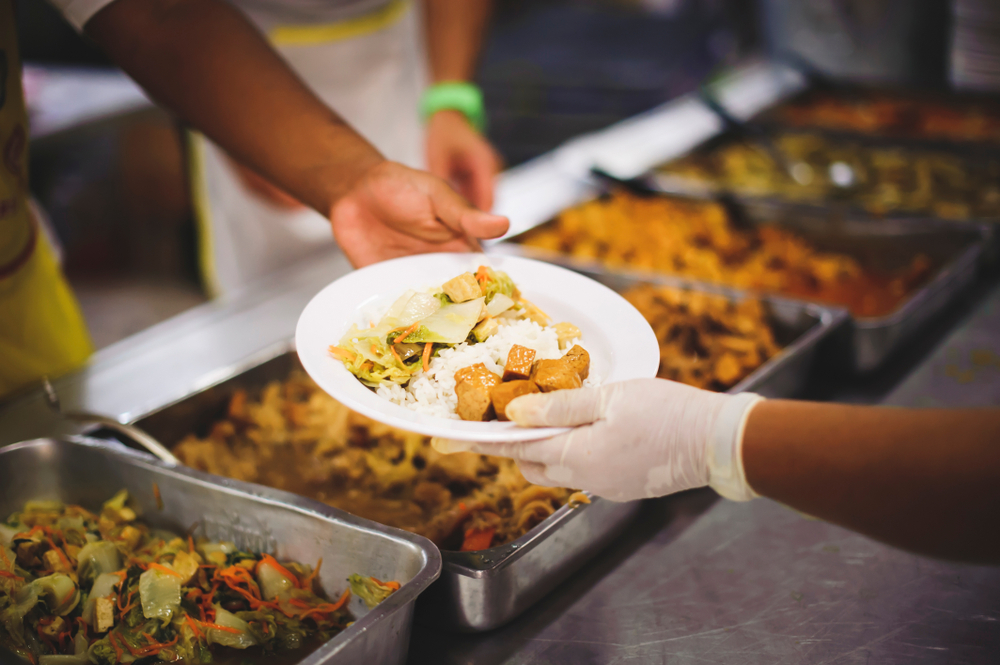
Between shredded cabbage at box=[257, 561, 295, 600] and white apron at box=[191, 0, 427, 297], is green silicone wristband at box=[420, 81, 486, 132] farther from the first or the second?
shredded cabbage at box=[257, 561, 295, 600]

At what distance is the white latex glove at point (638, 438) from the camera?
101cm

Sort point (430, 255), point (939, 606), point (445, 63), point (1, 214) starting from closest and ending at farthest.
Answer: point (939, 606), point (430, 255), point (1, 214), point (445, 63)

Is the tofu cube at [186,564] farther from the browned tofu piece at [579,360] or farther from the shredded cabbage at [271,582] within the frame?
the browned tofu piece at [579,360]

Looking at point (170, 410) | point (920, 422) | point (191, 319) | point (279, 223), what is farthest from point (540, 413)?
point (279, 223)

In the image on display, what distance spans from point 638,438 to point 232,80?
4.09ft

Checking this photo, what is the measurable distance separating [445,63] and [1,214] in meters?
1.67

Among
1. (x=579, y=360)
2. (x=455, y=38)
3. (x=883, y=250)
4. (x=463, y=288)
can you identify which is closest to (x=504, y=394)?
(x=579, y=360)

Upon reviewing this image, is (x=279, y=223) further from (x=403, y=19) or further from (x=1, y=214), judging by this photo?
(x=1, y=214)

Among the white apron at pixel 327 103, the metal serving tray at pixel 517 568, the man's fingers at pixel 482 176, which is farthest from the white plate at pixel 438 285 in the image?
the white apron at pixel 327 103

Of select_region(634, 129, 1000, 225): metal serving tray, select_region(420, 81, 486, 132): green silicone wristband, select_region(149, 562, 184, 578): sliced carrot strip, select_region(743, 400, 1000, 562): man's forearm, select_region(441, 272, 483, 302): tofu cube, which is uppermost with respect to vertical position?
select_region(420, 81, 486, 132): green silicone wristband

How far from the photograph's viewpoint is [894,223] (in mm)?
2514

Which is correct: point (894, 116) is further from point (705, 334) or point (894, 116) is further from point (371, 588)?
point (371, 588)

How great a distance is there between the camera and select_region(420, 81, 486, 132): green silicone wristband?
8.51ft

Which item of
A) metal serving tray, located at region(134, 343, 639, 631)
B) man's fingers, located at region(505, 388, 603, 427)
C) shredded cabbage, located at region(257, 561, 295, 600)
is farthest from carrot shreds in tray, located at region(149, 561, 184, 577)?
man's fingers, located at region(505, 388, 603, 427)
